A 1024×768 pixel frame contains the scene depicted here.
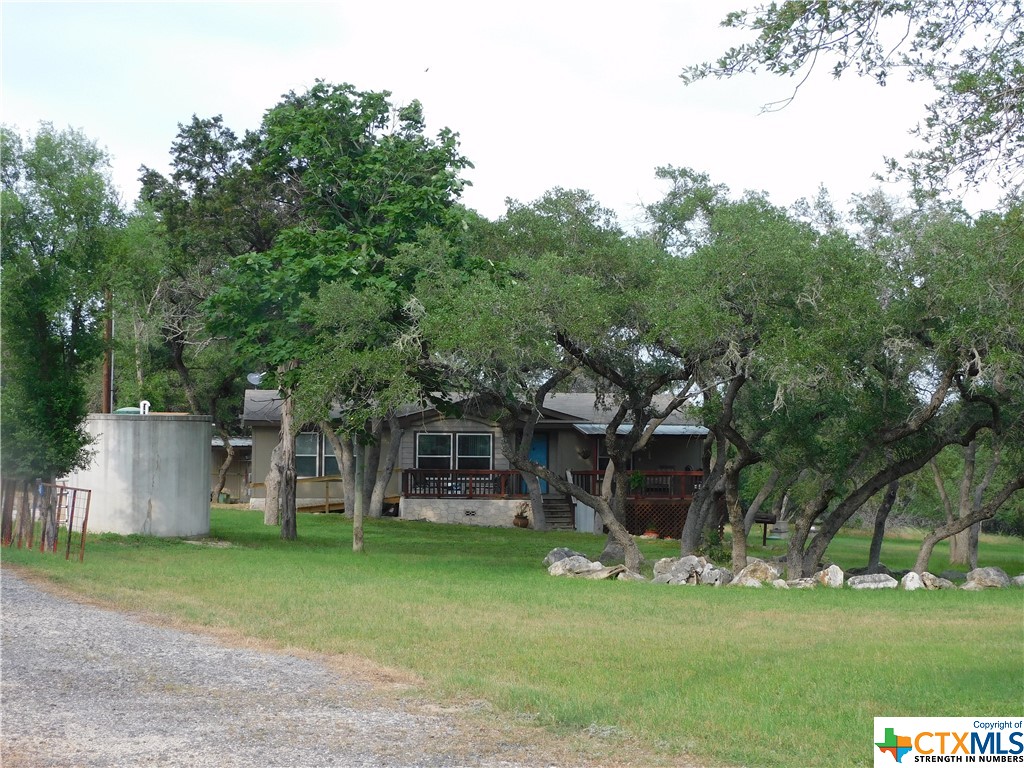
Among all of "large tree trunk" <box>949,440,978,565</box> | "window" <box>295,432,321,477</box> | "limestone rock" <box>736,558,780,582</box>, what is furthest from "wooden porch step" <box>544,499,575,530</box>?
"limestone rock" <box>736,558,780,582</box>

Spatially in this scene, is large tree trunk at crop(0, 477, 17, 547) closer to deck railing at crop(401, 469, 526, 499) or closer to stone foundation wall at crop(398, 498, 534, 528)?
stone foundation wall at crop(398, 498, 534, 528)

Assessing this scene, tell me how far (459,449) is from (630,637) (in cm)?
2385

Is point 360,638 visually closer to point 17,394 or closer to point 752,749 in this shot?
point 752,749

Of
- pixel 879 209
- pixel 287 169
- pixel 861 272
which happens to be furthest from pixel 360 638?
pixel 879 209

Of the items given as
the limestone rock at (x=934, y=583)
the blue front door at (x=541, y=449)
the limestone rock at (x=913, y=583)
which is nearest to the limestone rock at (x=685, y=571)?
the limestone rock at (x=913, y=583)

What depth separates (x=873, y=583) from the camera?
17.5 meters

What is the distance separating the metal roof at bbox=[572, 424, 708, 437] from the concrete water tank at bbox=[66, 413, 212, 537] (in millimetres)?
14277

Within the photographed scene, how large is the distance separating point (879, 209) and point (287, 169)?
14194 millimetres

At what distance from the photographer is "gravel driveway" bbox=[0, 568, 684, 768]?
21.4ft

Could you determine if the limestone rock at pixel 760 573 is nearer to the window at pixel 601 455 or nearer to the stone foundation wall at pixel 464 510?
the stone foundation wall at pixel 464 510

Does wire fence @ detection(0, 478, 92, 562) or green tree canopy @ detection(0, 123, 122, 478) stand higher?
green tree canopy @ detection(0, 123, 122, 478)

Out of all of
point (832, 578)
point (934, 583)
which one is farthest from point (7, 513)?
point (934, 583)

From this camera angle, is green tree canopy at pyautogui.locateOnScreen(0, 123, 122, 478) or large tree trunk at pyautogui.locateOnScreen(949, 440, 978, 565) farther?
large tree trunk at pyautogui.locateOnScreen(949, 440, 978, 565)

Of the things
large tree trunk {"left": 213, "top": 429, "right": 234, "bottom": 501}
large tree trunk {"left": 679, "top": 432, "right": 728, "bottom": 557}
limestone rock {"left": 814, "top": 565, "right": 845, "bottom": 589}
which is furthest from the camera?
large tree trunk {"left": 213, "top": 429, "right": 234, "bottom": 501}
